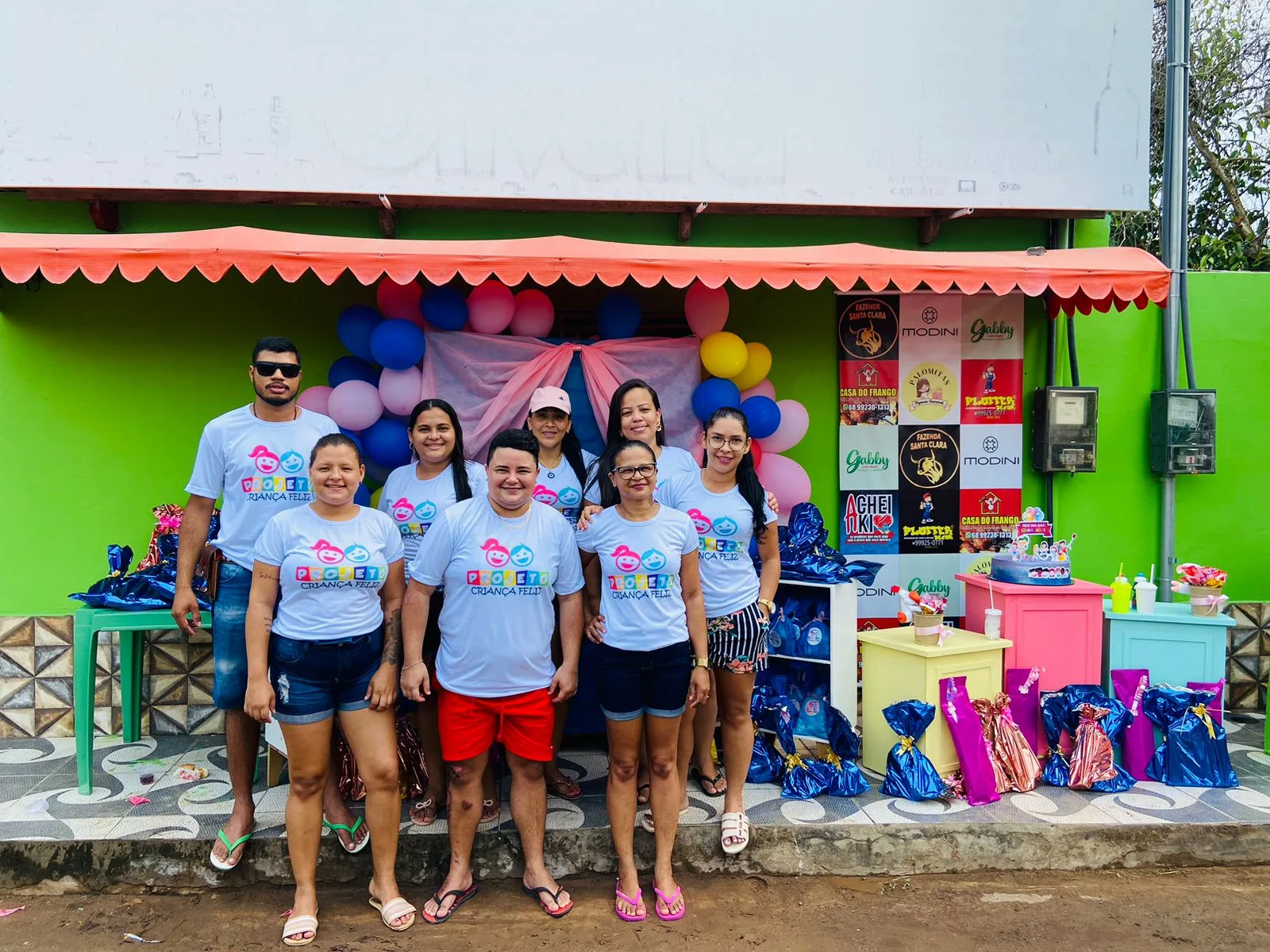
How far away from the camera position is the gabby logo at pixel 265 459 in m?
3.64

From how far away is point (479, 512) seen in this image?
11.2 ft

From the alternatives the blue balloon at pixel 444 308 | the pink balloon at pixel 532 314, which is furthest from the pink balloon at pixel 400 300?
the pink balloon at pixel 532 314

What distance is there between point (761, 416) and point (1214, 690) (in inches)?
114

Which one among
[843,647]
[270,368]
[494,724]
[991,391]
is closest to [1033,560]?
→ [843,647]

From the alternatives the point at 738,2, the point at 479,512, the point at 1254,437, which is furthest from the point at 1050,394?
the point at 479,512

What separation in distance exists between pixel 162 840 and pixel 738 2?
17.7 ft

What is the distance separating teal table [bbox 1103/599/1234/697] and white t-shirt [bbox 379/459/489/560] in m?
3.73

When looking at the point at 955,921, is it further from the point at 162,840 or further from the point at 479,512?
the point at 162,840

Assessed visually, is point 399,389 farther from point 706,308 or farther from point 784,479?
point 784,479

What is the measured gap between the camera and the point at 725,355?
5059 millimetres

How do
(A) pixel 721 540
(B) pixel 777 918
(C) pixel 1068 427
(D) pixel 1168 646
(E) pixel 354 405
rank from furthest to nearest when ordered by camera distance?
(C) pixel 1068 427 → (D) pixel 1168 646 → (E) pixel 354 405 → (A) pixel 721 540 → (B) pixel 777 918

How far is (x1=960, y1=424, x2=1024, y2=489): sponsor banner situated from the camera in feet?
19.1

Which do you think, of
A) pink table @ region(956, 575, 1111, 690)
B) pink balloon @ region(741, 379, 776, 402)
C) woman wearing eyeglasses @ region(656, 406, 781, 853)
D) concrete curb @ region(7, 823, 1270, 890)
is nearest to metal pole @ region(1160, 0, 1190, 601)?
pink table @ region(956, 575, 1111, 690)

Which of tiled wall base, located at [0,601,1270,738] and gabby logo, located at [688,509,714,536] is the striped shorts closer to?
gabby logo, located at [688,509,714,536]
